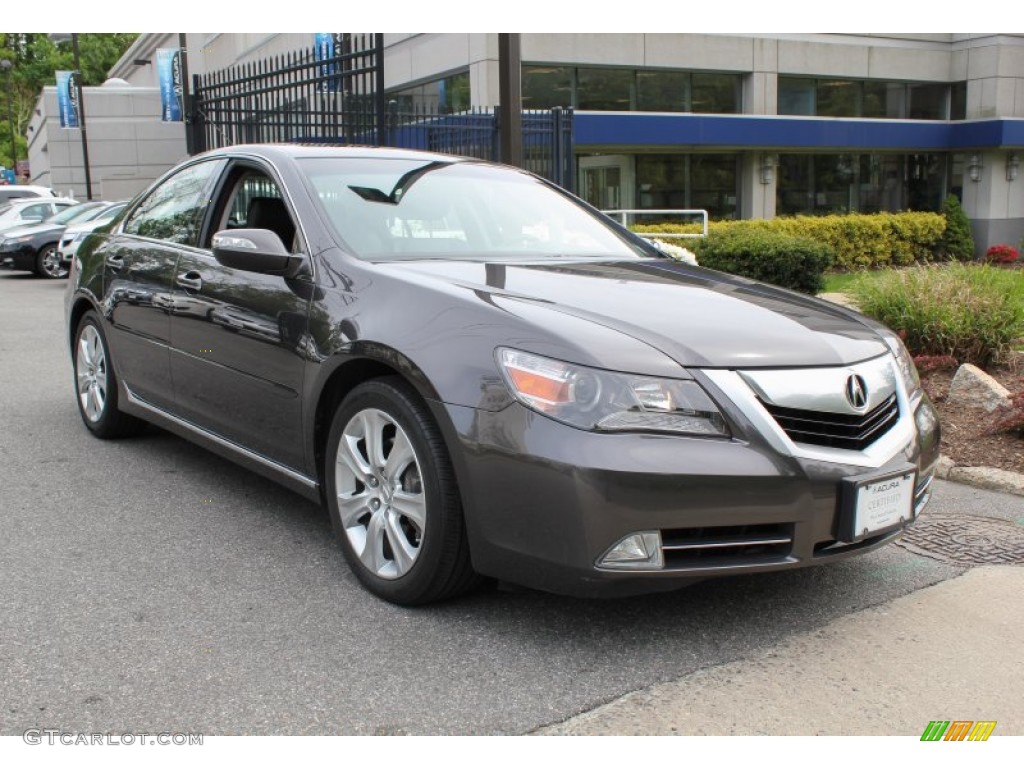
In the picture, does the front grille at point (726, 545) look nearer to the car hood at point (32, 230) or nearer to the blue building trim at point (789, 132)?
the car hood at point (32, 230)

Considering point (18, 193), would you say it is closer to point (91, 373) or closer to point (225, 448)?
point (91, 373)

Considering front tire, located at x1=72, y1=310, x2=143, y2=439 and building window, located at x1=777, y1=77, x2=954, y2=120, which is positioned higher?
building window, located at x1=777, y1=77, x2=954, y2=120

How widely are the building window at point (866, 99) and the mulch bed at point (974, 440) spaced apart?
21183 millimetres

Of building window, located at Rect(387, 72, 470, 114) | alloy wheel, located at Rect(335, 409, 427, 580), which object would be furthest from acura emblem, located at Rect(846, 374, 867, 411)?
building window, located at Rect(387, 72, 470, 114)

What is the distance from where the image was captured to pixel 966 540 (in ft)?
14.7

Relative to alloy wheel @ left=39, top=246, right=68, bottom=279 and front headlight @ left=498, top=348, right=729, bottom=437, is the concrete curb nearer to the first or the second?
front headlight @ left=498, top=348, right=729, bottom=437

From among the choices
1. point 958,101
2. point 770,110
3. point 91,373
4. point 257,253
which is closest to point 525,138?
point 91,373

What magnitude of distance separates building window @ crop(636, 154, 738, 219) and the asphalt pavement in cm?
2045

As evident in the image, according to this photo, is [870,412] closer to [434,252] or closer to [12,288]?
[434,252]

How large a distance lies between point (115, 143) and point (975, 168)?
32003 millimetres

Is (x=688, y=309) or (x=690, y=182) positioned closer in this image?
(x=688, y=309)

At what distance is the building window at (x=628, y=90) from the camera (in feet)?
74.9

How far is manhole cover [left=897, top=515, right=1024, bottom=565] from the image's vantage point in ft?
13.9

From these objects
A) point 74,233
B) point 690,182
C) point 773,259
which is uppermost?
point 690,182
